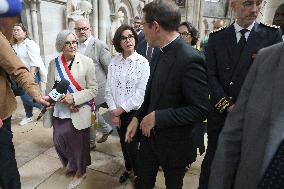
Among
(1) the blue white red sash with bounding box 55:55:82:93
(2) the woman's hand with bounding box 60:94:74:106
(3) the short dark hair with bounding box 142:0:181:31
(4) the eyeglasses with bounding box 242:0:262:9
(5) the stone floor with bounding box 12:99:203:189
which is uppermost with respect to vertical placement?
(4) the eyeglasses with bounding box 242:0:262:9

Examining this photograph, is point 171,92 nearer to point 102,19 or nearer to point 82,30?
point 82,30

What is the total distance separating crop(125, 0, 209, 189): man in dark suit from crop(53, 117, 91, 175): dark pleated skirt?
114 centimetres

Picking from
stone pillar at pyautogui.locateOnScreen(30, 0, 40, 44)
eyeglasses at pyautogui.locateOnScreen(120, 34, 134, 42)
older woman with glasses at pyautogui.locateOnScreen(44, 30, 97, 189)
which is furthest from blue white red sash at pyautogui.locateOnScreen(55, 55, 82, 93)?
stone pillar at pyautogui.locateOnScreen(30, 0, 40, 44)

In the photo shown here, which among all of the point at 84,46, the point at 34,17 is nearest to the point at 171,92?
the point at 84,46

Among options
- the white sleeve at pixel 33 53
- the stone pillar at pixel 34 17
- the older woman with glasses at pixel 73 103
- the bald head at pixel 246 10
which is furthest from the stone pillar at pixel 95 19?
the bald head at pixel 246 10

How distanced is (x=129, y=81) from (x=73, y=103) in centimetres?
62

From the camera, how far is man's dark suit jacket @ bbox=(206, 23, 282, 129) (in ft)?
6.49

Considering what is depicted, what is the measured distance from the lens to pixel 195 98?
65.9 inches

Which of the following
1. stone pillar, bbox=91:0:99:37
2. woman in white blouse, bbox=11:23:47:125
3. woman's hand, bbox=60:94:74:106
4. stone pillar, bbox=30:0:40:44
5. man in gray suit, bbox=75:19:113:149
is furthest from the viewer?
stone pillar, bbox=91:0:99:37

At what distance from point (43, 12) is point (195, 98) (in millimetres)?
6164

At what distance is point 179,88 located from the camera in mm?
1720

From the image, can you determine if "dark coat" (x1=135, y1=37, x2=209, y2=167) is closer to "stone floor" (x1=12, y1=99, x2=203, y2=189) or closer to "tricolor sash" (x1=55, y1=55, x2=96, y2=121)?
"tricolor sash" (x1=55, y1=55, x2=96, y2=121)

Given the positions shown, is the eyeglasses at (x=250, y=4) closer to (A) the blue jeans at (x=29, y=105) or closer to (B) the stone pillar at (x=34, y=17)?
(A) the blue jeans at (x=29, y=105)

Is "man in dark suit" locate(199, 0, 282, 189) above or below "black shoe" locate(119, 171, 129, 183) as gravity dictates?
above
